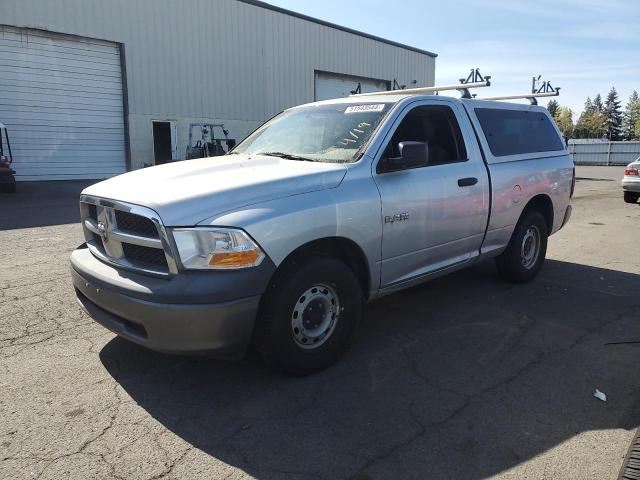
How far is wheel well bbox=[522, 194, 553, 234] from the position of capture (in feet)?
18.8

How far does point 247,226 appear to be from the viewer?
2.99 metres

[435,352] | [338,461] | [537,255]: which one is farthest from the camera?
[537,255]

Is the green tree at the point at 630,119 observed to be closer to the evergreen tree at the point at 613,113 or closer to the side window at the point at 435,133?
the evergreen tree at the point at 613,113

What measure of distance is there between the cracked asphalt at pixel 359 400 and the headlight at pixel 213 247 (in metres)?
0.91

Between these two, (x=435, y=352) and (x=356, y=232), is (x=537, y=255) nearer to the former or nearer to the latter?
(x=435, y=352)

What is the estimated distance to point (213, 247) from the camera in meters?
2.94

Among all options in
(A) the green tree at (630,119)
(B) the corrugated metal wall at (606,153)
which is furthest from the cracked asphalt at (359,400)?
(A) the green tree at (630,119)

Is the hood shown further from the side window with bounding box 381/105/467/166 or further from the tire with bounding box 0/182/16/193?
the tire with bounding box 0/182/16/193

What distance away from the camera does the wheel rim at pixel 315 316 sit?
3.37 metres

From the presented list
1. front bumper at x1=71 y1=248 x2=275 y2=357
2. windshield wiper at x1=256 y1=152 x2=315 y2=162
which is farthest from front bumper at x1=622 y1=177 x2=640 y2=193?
front bumper at x1=71 y1=248 x2=275 y2=357

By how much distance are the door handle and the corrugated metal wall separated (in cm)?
4248

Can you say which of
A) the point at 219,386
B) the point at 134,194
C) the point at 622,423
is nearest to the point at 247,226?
the point at 134,194

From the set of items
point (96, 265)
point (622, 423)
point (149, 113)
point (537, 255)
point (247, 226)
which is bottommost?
point (622, 423)

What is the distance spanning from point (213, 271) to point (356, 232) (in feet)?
3.59
